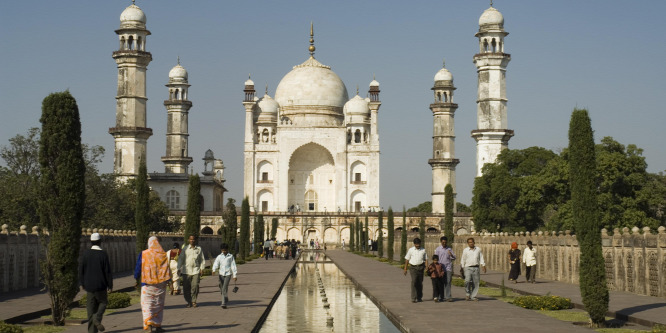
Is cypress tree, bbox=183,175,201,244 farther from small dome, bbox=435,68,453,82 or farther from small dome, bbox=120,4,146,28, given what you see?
small dome, bbox=435,68,453,82

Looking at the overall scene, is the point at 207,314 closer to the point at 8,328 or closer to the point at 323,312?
the point at 323,312

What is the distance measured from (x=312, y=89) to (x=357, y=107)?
5.52 metres

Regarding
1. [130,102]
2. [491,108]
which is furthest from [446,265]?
[130,102]

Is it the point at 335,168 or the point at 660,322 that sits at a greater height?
the point at 335,168

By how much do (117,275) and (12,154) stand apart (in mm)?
23059

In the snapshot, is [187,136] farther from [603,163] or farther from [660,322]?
[660,322]

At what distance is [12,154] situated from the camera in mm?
49031

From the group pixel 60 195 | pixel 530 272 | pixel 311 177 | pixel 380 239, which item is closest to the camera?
pixel 60 195

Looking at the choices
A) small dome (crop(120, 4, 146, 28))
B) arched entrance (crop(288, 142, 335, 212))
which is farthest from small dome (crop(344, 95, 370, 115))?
small dome (crop(120, 4, 146, 28))

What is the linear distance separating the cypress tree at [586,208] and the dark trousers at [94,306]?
22.2 ft

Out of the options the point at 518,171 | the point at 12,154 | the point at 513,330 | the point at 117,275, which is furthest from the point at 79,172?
the point at 518,171

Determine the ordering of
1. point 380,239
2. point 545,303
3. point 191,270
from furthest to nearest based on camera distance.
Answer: point 380,239
point 191,270
point 545,303

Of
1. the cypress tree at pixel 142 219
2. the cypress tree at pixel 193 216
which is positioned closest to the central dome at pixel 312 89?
the cypress tree at pixel 193 216

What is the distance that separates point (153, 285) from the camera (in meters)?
12.4
